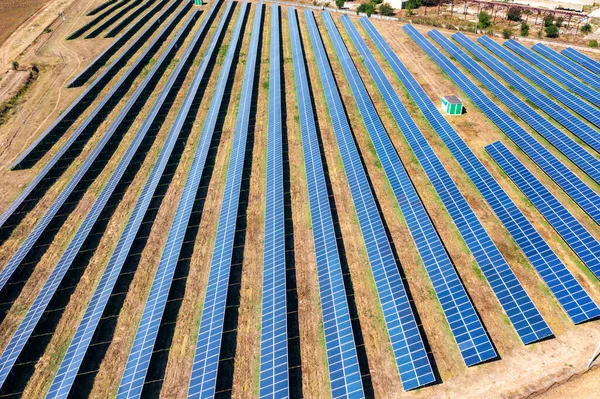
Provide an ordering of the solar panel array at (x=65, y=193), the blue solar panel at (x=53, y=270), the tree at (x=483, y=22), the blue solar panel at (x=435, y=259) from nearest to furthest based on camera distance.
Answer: the blue solar panel at (x=435, y=259) → the blue solar panel at (x=53, y=270) → the solar panel array at (x=65, y=193) → the tree at (x=483, y=22)

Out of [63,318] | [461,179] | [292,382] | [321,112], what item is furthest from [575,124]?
[63,318]

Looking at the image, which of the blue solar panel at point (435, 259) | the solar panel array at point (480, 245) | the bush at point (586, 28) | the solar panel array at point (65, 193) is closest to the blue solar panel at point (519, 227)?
the solar panel array at point (480, 245)

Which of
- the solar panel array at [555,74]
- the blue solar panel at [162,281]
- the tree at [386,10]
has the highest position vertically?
the tree at [386,10]

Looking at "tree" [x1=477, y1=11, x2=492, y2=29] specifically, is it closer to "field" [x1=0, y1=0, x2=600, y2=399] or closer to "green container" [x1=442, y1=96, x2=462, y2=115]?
"field" [x1=0, y1=0, x2=600, y2=399]

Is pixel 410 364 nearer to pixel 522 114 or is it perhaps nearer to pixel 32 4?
pixel 522 114

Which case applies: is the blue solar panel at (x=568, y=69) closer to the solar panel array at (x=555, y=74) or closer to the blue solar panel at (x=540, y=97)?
the solar panel array at (x=555, y=74)
